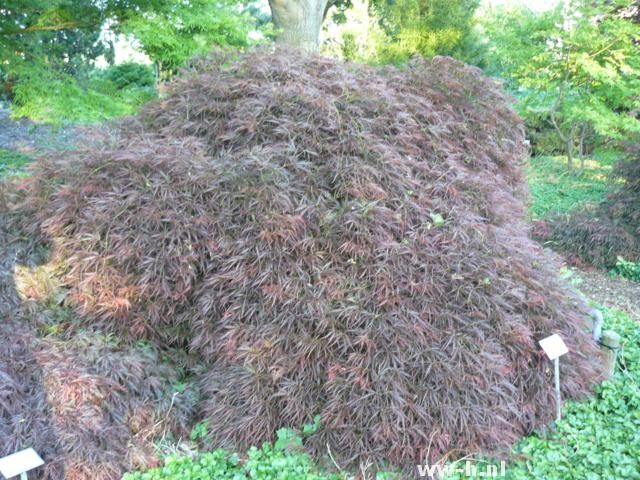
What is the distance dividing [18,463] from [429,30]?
10.6m

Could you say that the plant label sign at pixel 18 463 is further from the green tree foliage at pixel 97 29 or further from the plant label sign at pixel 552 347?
the green tree foliage at pixel 97 29

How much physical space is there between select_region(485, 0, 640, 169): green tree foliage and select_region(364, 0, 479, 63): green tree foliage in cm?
169

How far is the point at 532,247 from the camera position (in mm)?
3051

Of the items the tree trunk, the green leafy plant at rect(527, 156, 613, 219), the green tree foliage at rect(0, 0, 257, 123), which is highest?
the tree trunk

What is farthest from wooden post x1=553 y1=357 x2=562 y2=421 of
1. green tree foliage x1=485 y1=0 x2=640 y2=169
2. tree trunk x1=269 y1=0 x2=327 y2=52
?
green tree foliage x1=485 y1=0 x2=640 y2=169

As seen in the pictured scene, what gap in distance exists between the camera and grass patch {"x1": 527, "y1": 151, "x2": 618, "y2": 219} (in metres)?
Answer: 7.41

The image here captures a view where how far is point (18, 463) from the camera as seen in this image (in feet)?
5.61

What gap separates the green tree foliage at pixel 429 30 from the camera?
1008cm

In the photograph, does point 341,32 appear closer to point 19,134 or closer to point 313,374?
point 19,134

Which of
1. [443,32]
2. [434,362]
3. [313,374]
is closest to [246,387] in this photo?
[313,374]

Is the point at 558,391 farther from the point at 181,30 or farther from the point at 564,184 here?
the point at 564,184

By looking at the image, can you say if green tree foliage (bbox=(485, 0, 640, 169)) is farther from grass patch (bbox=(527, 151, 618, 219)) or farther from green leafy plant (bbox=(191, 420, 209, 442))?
green leafy plant (bbox=(191, 420, 209, 442))

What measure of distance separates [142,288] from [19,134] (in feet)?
32.1

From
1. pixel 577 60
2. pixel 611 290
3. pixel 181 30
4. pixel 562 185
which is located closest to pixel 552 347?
pixel 611 290
